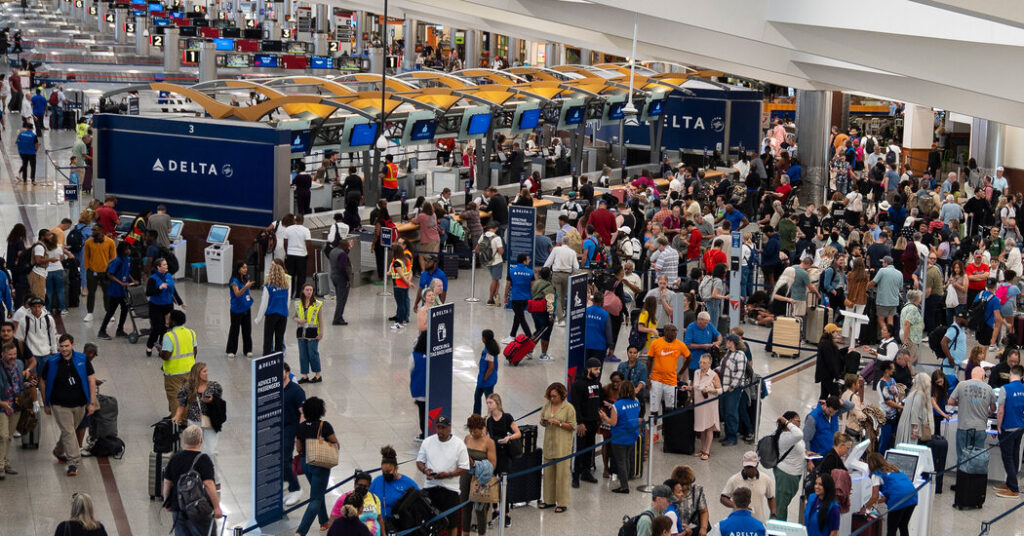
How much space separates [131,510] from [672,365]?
5.15 m

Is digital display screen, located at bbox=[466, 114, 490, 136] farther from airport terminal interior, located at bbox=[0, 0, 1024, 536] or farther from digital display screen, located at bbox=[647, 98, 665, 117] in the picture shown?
digital display screen, located at bbox=[647, 98, 665, 117]

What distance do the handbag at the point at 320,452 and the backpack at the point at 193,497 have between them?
0.97 m

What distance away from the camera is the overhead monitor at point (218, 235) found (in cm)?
1853

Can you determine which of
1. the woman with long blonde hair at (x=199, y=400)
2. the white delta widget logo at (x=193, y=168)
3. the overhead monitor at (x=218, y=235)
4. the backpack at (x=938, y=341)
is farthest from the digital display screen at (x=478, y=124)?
the woman with long blonde hair at (x=199, y=400)

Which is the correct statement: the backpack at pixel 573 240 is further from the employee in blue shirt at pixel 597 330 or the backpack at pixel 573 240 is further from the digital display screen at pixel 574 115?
the digital display screen at pixel 574 115

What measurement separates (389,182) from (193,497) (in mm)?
14610

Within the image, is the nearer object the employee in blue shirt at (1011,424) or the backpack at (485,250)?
the employee in blue shirt at (1011,424)

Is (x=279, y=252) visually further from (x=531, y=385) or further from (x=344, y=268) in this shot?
(x=531, y=385)

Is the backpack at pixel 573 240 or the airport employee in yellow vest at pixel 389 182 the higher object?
the airport employee in yellow vest at pixel 389 182

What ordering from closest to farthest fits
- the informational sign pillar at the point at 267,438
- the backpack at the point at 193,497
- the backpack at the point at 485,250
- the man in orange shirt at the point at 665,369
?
1. the backpack at the point at 193,497
2. the informational sign pillar at the point at 267,438
3. the man in orange shirt at the point at 665,369
4. the backpack at the point at 485,250

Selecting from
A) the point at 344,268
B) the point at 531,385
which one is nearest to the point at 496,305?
the point at 344,268

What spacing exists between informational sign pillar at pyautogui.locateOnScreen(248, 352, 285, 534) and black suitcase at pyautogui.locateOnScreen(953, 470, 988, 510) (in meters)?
5.98

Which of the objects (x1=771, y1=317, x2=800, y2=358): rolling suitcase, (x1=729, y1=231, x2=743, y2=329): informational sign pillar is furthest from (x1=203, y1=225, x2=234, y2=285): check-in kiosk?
(x1=771, y1=317, x2=800, y2=358): rolling suitcase

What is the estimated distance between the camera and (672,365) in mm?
12250
